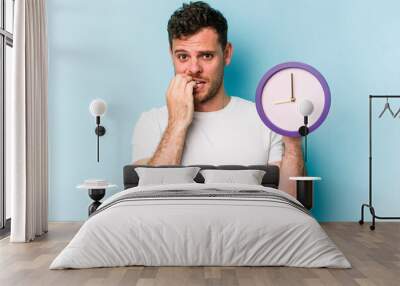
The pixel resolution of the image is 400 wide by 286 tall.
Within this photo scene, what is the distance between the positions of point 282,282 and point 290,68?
11.8 feet

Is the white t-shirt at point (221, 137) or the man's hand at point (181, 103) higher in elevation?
the man's hand at point (181, 103)

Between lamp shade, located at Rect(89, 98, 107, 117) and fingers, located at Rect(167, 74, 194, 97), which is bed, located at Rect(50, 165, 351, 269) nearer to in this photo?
lamp shade, located at Rect(89, 98, 107, 117)

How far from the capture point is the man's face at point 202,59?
684 centimetres

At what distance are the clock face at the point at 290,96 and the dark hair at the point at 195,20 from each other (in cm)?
82

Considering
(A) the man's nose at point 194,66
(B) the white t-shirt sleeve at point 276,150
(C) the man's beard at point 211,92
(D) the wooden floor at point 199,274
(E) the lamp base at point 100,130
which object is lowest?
(D) the wooden floor at point 199,274

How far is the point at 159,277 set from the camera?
4.00 m

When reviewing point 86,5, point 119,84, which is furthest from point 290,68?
point 86,5

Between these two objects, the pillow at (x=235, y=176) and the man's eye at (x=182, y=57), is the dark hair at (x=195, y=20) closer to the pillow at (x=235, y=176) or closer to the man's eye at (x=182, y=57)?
the man's eye at (x=182, y=57)

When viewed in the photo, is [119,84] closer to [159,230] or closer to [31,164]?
[31,164]

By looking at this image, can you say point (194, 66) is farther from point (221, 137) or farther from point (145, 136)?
point (145, 136)

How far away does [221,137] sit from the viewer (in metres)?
6.89

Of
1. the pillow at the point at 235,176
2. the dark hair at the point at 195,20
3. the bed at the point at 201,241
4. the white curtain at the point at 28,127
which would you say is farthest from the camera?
the dark hair at the point at 195,20

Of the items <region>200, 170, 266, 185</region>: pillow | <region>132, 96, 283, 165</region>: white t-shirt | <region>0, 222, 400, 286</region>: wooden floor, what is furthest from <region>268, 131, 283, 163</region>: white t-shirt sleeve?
<region>0, 222, 400, 286</region>: wooden floor

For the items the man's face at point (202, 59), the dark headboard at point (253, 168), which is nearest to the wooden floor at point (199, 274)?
the dark headboard at point (253, 168)
